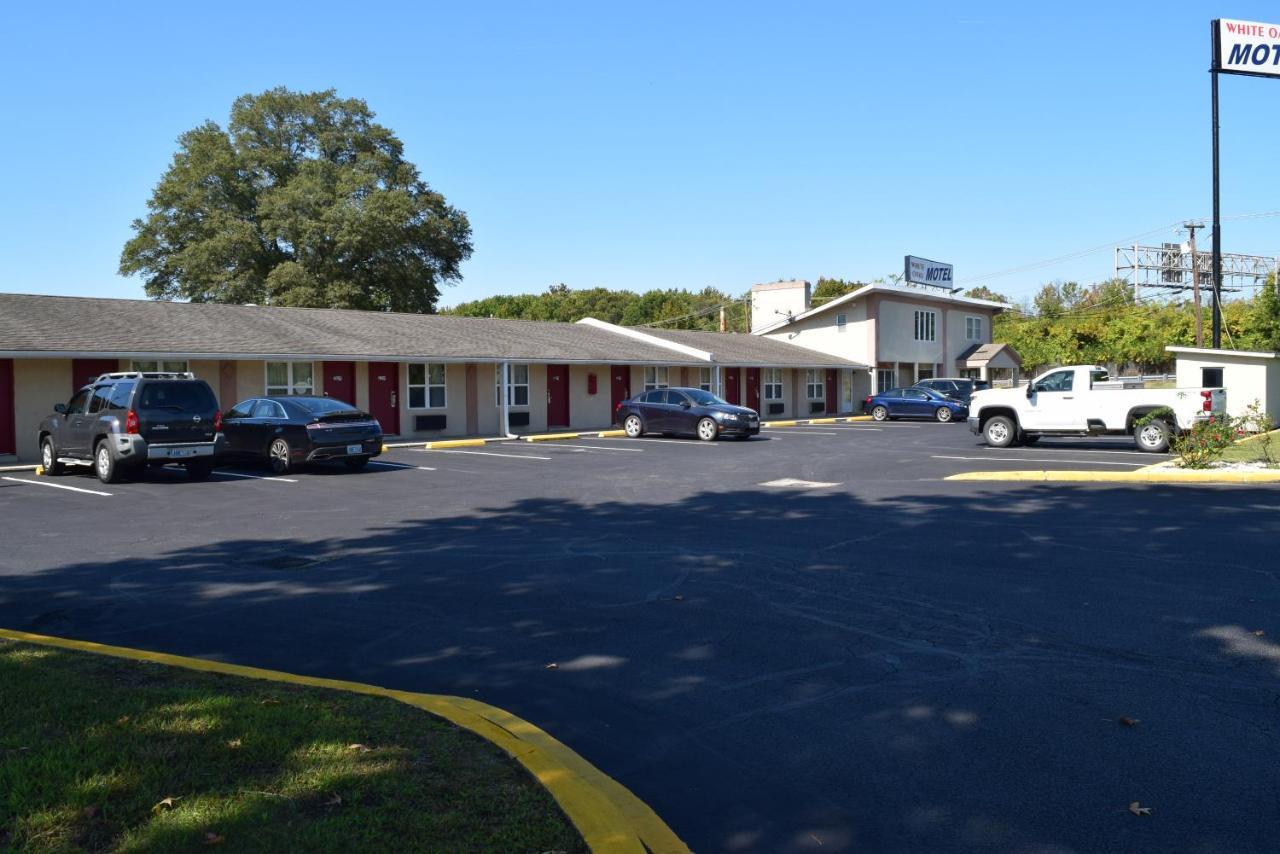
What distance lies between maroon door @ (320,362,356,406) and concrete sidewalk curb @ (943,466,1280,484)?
16.7 meters

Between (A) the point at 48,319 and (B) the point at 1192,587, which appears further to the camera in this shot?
(A) the point at 48,319

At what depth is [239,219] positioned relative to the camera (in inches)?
1996

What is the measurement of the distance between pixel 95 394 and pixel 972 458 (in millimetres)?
16663

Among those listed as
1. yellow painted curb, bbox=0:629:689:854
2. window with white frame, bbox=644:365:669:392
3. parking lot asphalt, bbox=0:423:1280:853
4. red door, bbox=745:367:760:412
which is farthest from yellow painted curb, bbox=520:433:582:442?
yellow painted curb, bbox=0:629:689:854

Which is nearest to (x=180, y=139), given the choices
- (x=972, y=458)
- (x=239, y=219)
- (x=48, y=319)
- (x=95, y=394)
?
(x=239, y=219)

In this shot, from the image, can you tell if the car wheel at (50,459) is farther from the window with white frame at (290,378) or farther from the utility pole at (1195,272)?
the utility pole at (1195,272)

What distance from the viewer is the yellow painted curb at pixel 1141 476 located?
618 inches

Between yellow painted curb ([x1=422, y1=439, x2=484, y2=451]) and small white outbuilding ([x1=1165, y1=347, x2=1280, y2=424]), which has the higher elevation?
small white outbuilding ([x1=1165, y1=347, x2=1280, y2=424])

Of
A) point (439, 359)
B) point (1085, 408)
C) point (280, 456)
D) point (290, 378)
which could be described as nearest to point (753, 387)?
point (439, 359)

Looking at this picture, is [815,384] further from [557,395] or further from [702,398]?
[702,398]

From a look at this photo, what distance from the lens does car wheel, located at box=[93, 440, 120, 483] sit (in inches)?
668

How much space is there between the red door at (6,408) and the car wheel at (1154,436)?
943 inches

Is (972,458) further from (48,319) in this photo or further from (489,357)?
(48,319)

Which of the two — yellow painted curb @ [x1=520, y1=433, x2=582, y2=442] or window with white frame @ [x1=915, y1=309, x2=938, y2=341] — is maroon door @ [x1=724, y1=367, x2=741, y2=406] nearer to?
yellow painted curb @ [x1=520, y1=433, x2=582, y2=442]
